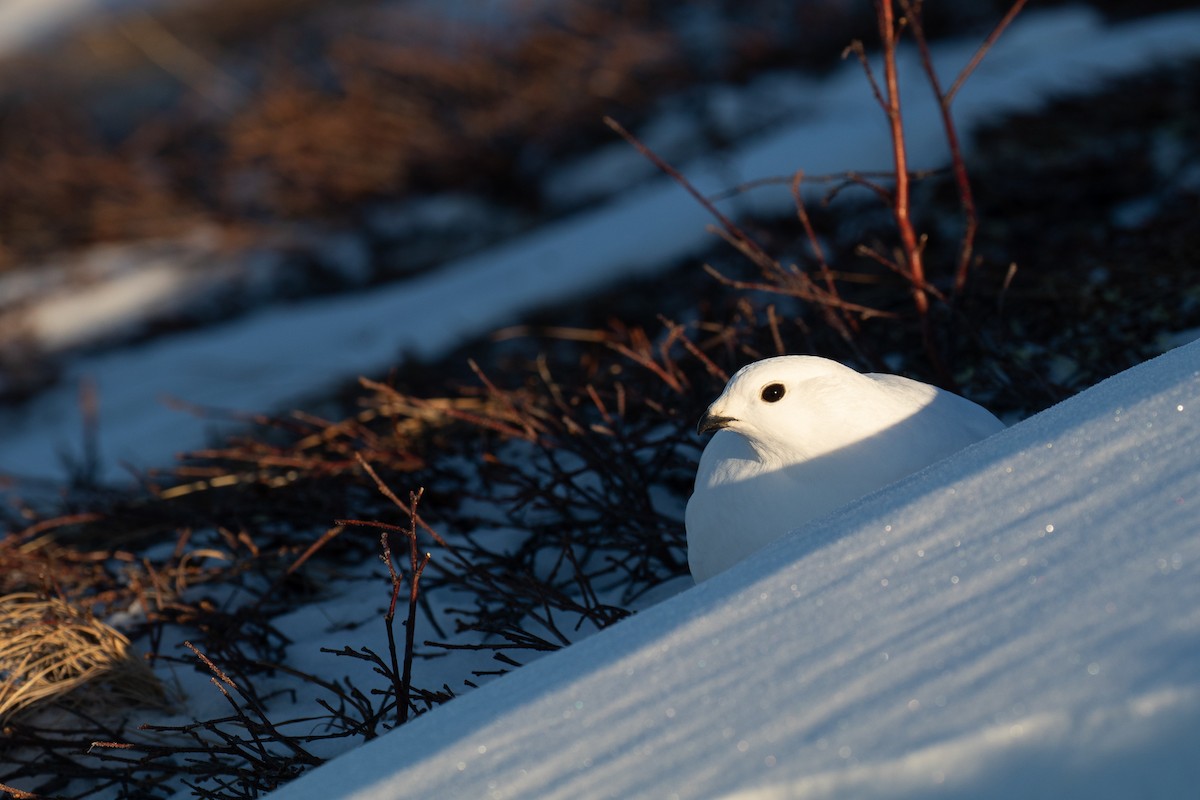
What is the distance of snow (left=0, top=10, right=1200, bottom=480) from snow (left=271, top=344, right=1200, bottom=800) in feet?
9.86

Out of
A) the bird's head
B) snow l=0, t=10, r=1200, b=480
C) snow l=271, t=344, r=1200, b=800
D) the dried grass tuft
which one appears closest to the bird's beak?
the bird's head

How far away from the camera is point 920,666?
1.15 m

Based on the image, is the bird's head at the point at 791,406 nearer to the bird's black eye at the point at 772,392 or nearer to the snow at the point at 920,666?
the bird's black eye at the point at 772,392

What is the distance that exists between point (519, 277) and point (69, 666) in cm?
326

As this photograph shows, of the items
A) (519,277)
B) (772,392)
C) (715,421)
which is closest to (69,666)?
(715,421)

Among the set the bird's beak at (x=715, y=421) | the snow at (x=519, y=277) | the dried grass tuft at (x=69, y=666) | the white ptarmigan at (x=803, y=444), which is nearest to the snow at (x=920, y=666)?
the white ptarmigan at (x=803, y=444)

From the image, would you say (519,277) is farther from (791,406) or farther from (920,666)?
(920,666)

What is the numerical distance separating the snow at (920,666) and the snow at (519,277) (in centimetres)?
301

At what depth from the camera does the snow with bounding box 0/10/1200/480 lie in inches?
188

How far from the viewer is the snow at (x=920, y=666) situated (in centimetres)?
106

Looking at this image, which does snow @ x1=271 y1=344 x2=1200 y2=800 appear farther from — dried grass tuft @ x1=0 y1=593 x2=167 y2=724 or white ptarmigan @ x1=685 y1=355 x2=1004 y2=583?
dried grass tuft @ x1=0 y1=593 x2=167 y2=724

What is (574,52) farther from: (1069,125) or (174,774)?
(174,774)

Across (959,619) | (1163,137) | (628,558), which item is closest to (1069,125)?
(1163,137)

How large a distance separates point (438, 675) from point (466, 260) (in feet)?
13.5
